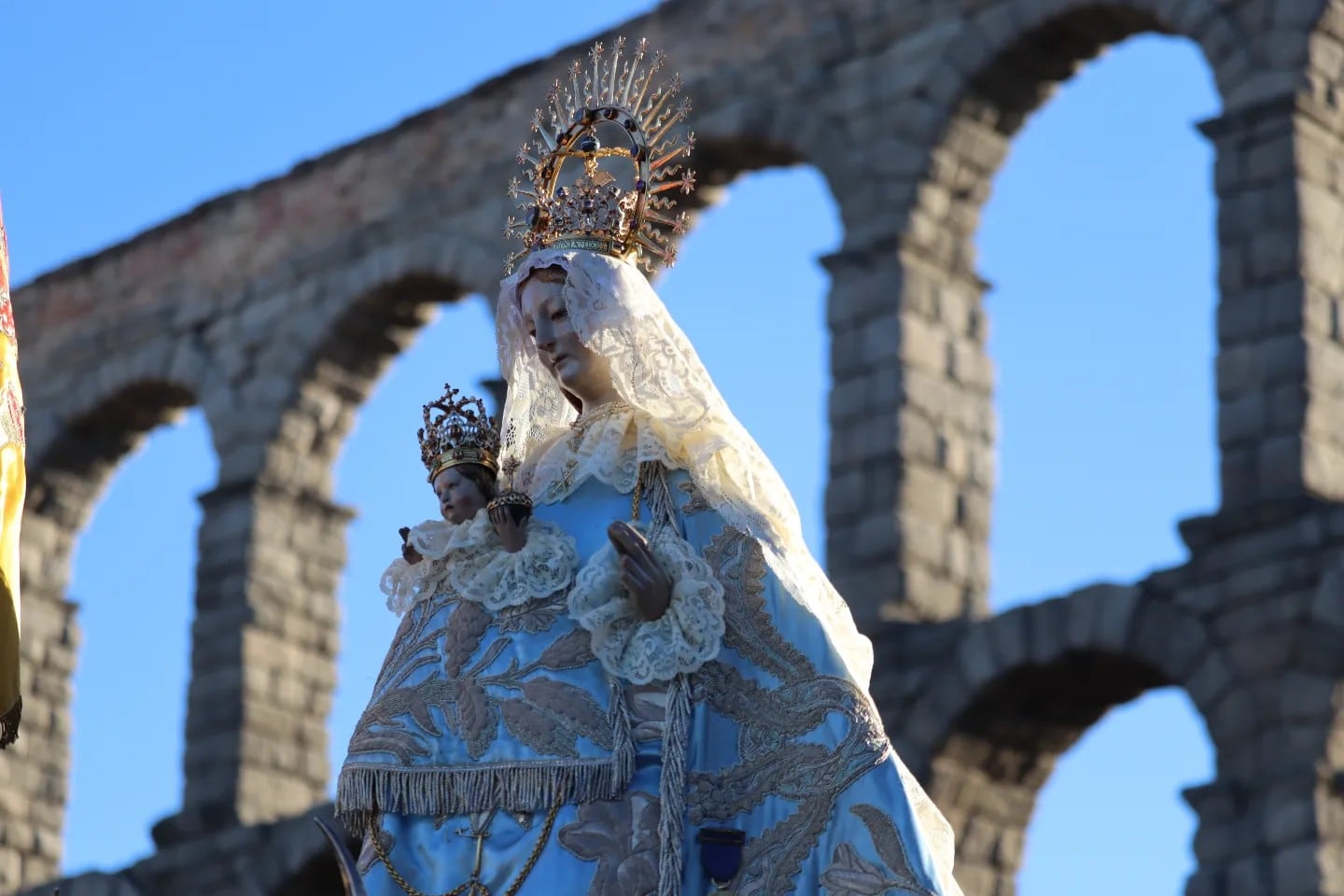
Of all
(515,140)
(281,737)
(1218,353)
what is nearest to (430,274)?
(515,140)

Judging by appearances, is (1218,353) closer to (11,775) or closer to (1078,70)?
(1078,70)

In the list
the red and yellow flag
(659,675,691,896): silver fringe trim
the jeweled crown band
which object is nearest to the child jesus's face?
the jeweled crown band

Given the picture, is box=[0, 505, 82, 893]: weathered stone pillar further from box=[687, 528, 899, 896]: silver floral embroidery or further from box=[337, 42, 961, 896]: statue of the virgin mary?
box=[687, 528, 899, 896]: silver floral embroidery

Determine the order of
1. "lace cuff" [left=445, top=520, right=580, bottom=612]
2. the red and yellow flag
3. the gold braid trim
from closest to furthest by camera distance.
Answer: the red and yellow flag
the gold braid trim
"lace cuff" [left=445, top=520, right=580, bottom=612]

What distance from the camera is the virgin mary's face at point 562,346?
27.2ft

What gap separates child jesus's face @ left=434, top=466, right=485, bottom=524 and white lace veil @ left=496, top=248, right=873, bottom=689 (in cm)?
15

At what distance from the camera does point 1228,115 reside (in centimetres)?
1766

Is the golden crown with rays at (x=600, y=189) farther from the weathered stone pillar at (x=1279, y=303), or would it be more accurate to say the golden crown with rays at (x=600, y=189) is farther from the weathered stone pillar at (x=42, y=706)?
the weathered stone pillar at (x=42, y=706)

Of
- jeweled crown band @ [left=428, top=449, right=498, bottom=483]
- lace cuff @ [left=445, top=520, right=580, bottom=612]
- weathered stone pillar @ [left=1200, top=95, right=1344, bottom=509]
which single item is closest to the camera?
lace cuff @ [left=445, top=520, right=580, bottom=612]

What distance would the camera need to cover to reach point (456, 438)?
8320 millimetres

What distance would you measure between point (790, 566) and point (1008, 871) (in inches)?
404

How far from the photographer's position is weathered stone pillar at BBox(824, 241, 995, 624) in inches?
720

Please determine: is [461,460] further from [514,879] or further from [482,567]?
[514,879]

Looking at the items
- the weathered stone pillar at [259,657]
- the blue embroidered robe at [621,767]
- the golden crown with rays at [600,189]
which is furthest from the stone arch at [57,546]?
the blue embroidered robe at [621,767]
